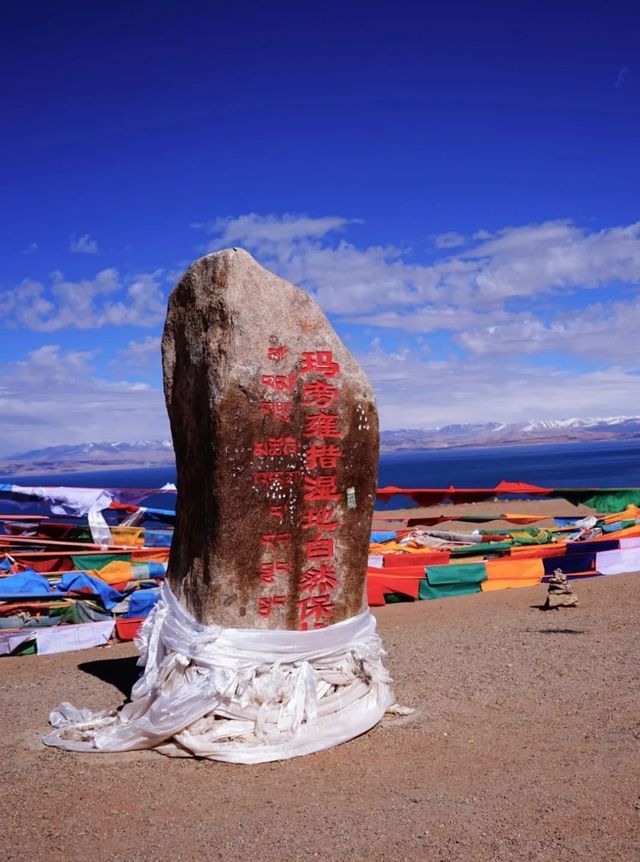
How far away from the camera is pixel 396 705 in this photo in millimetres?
6332

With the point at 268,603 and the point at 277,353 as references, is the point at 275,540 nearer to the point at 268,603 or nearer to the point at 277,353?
the point at 268,603

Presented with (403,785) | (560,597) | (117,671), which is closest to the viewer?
(403,785)

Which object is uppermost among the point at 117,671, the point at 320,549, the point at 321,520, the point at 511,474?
the point at 321,520

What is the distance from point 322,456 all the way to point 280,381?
629 mm

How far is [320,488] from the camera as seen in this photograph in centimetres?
604

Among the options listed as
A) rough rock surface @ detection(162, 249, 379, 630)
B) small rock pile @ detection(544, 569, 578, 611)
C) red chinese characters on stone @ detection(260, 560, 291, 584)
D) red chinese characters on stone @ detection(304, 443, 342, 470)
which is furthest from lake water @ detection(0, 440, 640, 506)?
red chinese characters on stone @ detection(260, 560, 291, 584)

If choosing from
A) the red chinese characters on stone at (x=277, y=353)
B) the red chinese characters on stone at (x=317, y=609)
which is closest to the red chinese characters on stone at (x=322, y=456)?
the red chinese characters on stone at (x=277, y=353)

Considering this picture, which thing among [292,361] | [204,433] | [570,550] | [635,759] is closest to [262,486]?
[204,433]

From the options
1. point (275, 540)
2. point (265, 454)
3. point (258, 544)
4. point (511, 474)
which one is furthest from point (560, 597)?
point (511, 474)

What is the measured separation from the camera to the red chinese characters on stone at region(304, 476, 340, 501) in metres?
5.98

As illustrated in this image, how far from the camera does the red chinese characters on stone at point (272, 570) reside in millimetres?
5859

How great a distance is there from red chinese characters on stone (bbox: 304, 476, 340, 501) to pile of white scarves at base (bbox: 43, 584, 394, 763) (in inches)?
36.7

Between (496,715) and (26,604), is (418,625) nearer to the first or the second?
(496,715)

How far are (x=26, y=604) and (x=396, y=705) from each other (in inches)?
203
